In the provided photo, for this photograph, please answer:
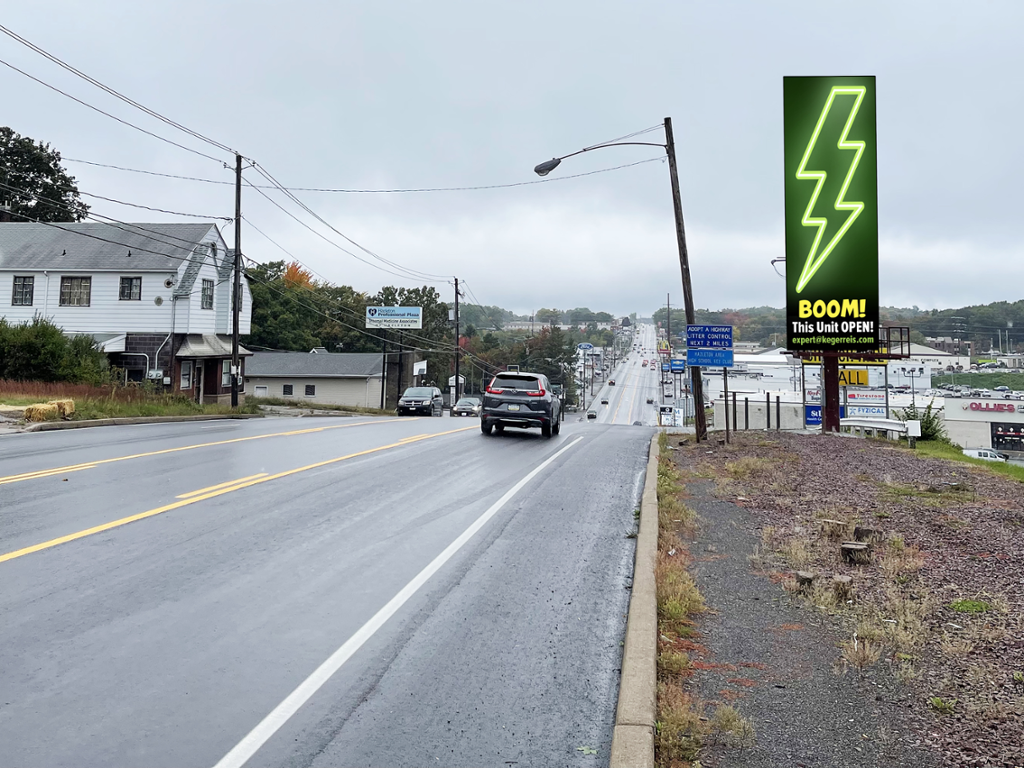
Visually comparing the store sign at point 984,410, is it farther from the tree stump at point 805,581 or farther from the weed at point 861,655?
the weed at point 861,655

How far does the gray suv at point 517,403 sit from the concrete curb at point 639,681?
13.4 meters

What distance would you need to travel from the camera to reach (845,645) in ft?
17.8

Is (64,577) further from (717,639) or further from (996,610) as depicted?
(996,610)

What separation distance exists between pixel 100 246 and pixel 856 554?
42464mm

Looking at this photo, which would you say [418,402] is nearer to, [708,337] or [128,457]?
[708,337]

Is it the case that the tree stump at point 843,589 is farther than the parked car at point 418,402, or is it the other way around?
the parked car at point 418,402

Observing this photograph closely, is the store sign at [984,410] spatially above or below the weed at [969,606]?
above

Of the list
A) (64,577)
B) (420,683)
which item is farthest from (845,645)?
(64,577)

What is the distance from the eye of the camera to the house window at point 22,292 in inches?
1606

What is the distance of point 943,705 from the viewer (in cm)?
442

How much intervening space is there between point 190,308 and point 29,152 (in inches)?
1518

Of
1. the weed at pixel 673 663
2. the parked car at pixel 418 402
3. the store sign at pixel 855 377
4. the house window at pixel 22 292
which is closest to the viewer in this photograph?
the weed at pixel 673 663

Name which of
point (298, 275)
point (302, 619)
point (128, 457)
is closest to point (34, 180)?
point (298, 275)

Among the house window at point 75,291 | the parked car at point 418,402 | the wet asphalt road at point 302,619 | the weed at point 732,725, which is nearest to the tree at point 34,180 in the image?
the house window at point 75,291
